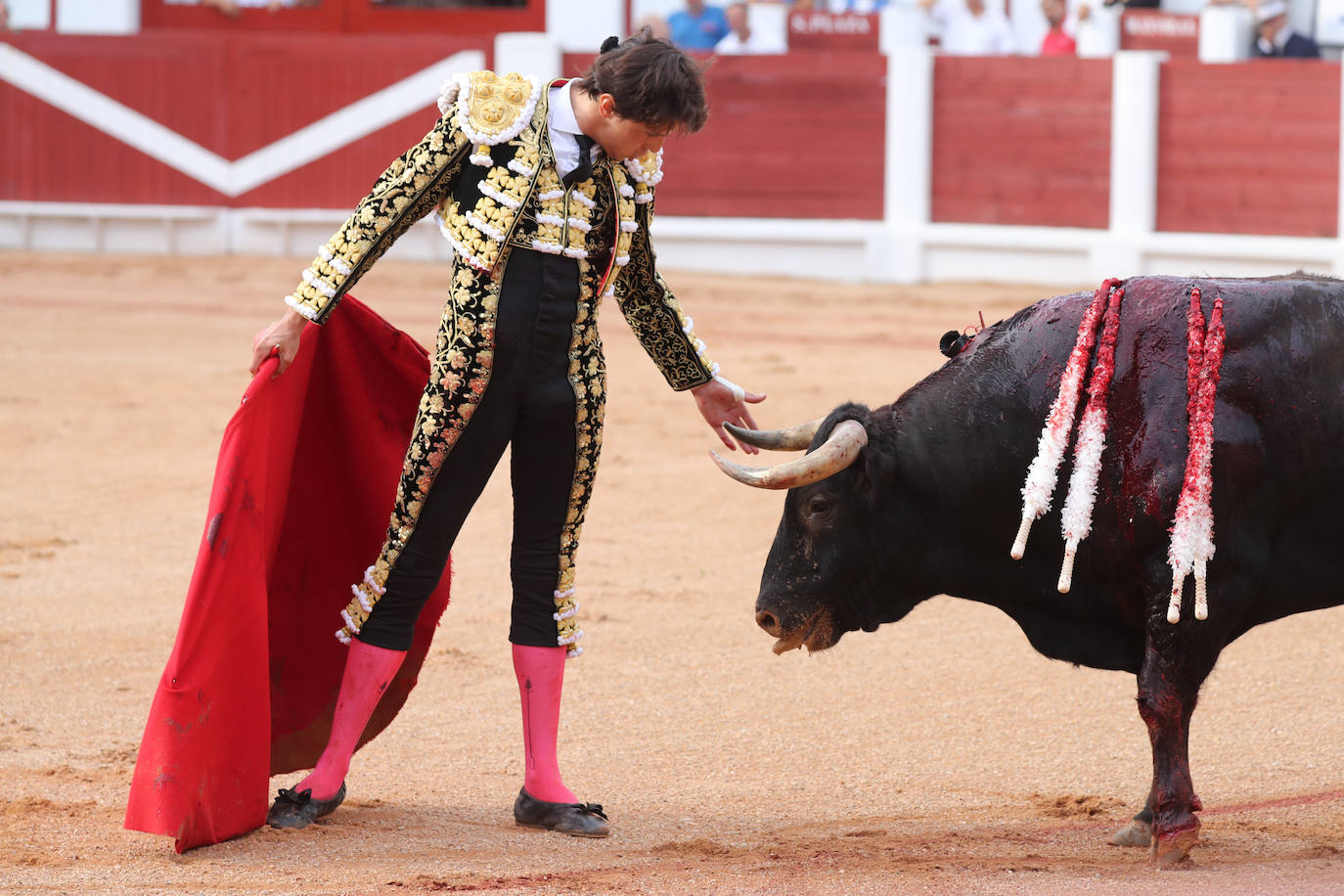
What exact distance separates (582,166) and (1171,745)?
127 cm

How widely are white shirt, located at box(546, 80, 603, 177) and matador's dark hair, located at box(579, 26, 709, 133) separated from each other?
80 millimetres

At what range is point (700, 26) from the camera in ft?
42.0

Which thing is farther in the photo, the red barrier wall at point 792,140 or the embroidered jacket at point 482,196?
the red barrier wall at point 792,140

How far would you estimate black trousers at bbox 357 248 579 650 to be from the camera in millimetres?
2777

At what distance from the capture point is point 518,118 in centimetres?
276

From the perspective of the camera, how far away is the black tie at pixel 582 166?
9.12 ft

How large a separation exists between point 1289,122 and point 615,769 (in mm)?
8758

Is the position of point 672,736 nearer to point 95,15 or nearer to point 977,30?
point 977,30

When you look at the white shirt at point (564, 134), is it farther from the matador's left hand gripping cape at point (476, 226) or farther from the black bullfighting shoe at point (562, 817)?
the black bullfighting shoe at point (562, 817)

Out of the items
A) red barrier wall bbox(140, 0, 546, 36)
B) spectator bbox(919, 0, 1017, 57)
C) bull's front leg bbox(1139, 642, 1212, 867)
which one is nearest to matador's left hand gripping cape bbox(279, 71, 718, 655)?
bull's front leg bbox(1139, 642, 1212, 867)

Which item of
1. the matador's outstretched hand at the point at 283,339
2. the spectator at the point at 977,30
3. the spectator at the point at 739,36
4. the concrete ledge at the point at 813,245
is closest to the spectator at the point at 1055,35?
the spectator at the point at 977,30

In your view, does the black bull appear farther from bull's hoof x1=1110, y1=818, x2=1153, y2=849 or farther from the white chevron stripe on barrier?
the white chevron stripe on barrier

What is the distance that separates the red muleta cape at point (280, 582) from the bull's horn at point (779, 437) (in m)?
0.59

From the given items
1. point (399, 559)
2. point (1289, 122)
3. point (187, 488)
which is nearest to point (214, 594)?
point (399, 559)
